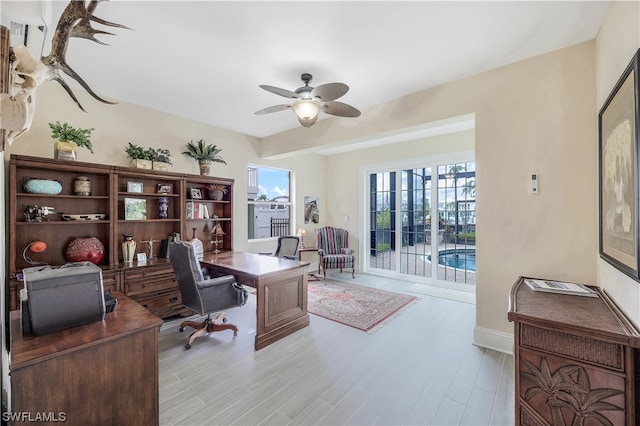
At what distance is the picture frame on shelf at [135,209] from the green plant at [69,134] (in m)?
0.74

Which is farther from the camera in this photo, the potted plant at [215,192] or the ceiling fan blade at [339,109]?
the potted plant at [215,192]

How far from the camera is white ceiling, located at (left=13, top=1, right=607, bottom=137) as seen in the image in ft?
6.23

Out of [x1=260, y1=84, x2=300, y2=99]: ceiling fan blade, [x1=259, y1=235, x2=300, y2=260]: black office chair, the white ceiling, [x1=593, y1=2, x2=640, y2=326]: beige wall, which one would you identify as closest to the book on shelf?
[x1=593, y1=2, x2=640, y2=326]: beige wall

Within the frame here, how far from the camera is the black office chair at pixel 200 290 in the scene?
2.69 metres

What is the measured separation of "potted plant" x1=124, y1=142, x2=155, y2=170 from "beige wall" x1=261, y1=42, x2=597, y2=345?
356 cm

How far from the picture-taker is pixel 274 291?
2.96 metres

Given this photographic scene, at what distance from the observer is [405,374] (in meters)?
2.33

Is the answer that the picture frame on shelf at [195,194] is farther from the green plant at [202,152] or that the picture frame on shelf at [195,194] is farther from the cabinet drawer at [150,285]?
the cabinet drawer at [150,285]

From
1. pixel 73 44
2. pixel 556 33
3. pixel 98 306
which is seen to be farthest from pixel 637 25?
pixel 73 44

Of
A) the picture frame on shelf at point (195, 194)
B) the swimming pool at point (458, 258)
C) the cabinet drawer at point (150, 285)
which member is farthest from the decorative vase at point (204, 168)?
the swimming pool at point (458, 258)

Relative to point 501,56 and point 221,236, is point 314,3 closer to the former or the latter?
point 501,56

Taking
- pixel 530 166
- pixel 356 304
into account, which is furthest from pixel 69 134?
pixel 530 166

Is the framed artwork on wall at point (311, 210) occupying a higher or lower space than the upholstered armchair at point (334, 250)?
higher

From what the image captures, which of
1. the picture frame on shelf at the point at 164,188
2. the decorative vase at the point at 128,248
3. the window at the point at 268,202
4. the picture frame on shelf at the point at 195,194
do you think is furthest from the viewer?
the window at the point at 268,202
